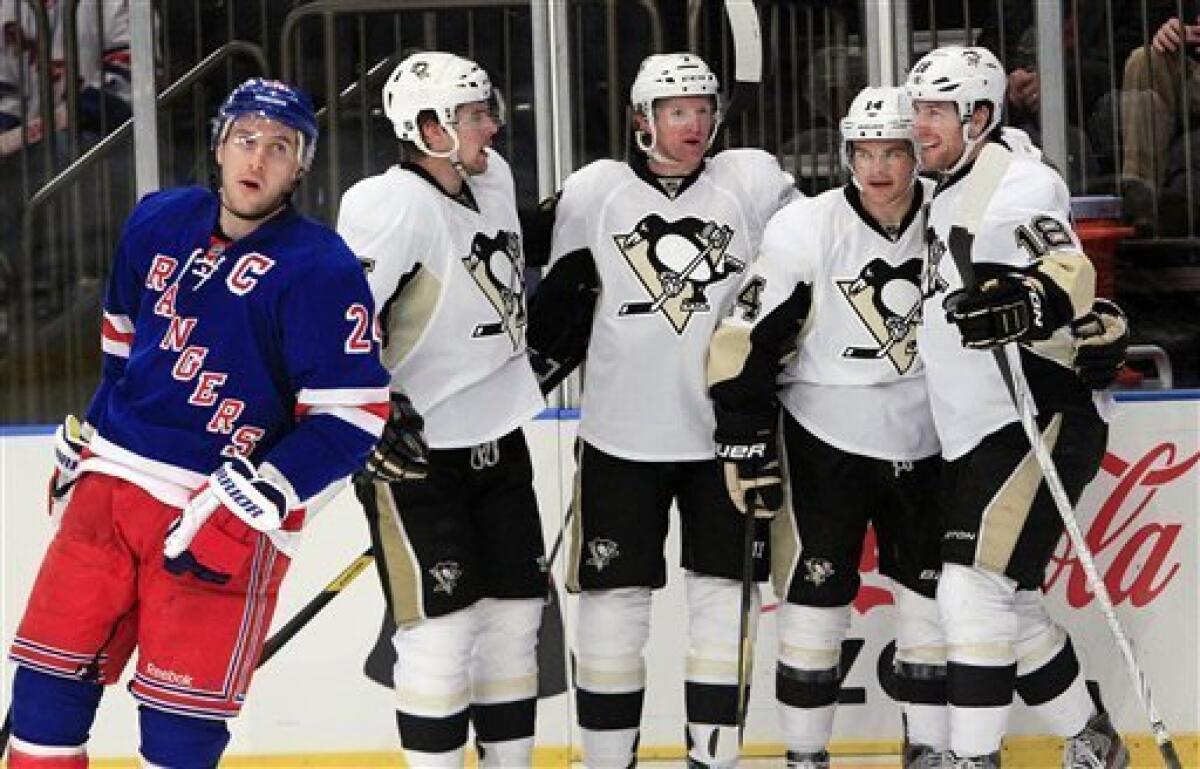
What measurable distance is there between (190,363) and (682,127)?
1.16 m

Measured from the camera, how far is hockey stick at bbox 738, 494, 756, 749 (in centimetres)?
415

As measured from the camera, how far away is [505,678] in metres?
4.04

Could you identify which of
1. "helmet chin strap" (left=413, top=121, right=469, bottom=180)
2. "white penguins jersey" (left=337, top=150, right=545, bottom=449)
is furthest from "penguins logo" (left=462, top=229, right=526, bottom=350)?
"helmet chin strap" (left=413, top=121, right=469, bottom=180)

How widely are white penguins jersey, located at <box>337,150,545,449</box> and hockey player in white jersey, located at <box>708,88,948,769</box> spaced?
395 mm

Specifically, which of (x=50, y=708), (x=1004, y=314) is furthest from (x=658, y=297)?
(x=50, y=708)

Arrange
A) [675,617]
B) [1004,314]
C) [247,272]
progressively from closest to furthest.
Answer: [247,272] < [1004,314] < [675,617]

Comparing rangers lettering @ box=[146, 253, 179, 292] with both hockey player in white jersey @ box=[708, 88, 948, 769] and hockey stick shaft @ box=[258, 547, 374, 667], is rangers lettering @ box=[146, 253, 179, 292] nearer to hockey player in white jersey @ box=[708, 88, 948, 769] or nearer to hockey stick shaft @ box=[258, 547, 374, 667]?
hockey stick shaft @ box=[258, 547, 374, 667]

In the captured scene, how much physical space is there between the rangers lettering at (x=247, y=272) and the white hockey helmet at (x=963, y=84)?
126 centimetres

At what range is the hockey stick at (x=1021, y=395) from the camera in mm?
3979

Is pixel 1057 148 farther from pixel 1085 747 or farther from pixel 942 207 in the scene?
pixel 1085 747

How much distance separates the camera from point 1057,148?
15.8ft

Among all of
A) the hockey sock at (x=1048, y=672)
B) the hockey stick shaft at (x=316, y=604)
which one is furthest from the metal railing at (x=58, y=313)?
the hockey sock at (x=1048, y=672)

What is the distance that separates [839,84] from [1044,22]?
414 mm

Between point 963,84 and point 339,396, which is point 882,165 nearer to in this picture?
point 963,84
